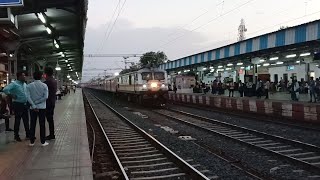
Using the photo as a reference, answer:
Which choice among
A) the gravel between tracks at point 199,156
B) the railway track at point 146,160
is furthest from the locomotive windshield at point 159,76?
the railway track at point 146,160

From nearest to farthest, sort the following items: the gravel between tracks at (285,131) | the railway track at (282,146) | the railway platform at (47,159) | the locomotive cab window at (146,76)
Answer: the railway platform at (47,159) → the railway track at (282,146) → the gravel between tracks at (285,131) → the locomotive cab window at (146,76)

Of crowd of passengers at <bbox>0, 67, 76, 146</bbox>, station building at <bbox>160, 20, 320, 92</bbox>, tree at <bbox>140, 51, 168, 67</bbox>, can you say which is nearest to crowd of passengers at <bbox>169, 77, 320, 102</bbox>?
station building at <bbox>160, 20, 320, 92</bbox>

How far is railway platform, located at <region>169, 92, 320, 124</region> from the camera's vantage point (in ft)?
61.7

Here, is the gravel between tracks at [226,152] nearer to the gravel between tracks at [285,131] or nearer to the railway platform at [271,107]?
the gravel between tracks at [285,131]

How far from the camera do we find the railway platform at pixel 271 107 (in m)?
18.8

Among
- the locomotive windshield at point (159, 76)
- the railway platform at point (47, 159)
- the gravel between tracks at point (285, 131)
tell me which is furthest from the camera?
the locomotive windshield at point (159, 76)

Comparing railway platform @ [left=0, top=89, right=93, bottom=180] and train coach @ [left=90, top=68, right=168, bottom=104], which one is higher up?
train coach @ [left=90, top=68, right=168, bottom=104]

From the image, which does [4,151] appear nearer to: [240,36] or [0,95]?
[0,95]

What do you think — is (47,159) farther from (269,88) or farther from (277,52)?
(277,52)

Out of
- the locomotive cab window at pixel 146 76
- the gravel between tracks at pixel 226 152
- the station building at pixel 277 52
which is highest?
the station building at pixel 277 52

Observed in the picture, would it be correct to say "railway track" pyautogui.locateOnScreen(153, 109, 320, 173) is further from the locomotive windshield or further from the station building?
the locomotive windshield

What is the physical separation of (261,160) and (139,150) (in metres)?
3.69

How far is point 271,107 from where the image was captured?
73.3ft

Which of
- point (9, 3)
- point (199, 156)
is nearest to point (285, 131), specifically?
point (199, 156)
